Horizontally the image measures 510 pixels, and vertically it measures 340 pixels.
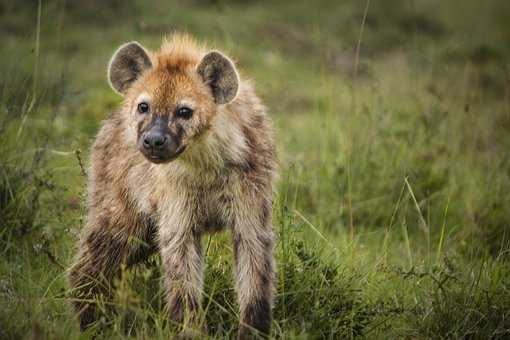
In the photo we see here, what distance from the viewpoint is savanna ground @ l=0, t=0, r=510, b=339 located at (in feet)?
10.9

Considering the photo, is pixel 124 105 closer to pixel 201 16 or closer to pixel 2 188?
pixel 2 188

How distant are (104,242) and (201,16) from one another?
6.17 meters

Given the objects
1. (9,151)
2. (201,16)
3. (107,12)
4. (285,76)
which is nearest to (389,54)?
(285,76)

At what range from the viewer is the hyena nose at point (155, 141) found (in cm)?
305

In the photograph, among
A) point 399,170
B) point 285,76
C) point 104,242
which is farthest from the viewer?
point 285,76

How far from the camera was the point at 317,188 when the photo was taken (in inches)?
205

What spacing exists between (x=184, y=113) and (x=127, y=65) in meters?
0.52

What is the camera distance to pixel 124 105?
138 inches

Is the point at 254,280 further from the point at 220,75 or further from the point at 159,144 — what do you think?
the point at 220,75

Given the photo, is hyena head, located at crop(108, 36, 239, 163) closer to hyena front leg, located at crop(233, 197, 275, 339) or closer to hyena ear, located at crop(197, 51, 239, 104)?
hyena ear, located at crop(197, 51, 239, 104)

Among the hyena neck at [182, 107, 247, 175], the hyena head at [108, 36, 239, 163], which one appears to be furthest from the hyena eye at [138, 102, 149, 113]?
the hyena neck at [182, 107, 247, 175]

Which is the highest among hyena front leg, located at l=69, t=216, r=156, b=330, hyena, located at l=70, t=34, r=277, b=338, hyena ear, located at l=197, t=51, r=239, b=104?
hyena ear, located at l=197, t=51, r=239, b=104

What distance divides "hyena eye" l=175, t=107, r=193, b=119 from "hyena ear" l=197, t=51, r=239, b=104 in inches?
7.7

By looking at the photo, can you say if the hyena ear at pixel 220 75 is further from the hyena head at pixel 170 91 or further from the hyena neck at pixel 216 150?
the hyena neck at pixel 216 150
